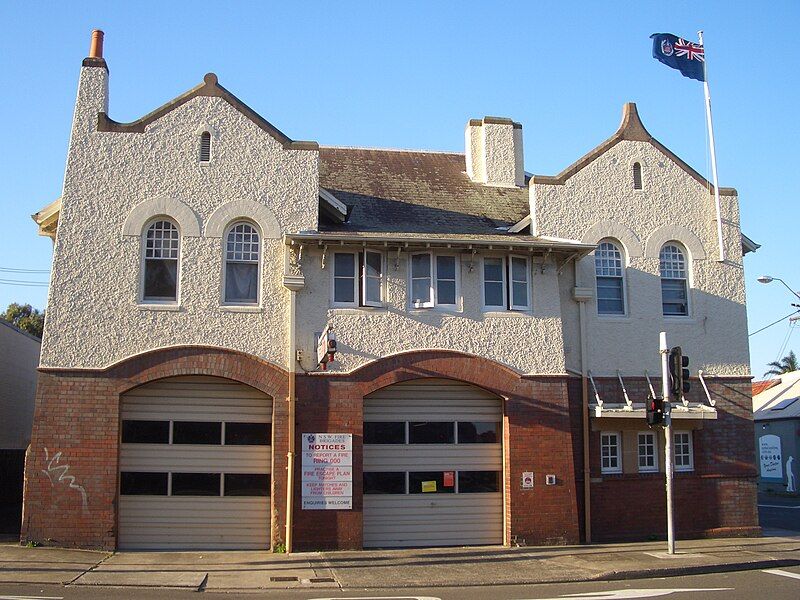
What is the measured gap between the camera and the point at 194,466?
17.5 meters

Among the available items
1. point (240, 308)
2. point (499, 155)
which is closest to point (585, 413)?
point (499, 155)

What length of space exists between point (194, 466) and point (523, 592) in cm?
734

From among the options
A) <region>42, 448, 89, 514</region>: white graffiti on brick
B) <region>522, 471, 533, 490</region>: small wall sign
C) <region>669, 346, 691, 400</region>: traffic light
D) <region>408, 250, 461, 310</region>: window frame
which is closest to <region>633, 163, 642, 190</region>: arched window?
<region>408, 250, 461, 310</region>: window frame

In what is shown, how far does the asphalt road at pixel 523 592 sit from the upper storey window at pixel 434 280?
252 inches

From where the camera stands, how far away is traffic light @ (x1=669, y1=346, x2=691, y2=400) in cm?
1675

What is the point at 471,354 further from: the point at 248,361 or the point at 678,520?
the point at 678,520


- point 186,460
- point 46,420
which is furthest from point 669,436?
point 46,420

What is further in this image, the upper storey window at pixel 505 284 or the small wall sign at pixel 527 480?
the upper storey window at pixel 505 284

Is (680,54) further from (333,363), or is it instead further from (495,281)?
(333,363)

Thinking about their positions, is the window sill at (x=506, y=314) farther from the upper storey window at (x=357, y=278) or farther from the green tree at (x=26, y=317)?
the green tree at (x=26, y=317)

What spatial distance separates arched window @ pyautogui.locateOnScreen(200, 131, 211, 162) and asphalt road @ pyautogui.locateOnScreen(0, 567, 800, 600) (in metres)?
8.88

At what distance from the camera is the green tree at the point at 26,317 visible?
4775 centimetres

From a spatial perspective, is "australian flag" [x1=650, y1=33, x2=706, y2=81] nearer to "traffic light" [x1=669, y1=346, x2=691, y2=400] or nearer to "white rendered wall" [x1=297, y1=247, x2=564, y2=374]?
"white rendered wall" [x1=297, y1=247, x2=564, y2=374]

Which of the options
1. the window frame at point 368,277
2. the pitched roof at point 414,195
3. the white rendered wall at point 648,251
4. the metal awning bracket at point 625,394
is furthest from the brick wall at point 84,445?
the white rendered wall at point 648,251
